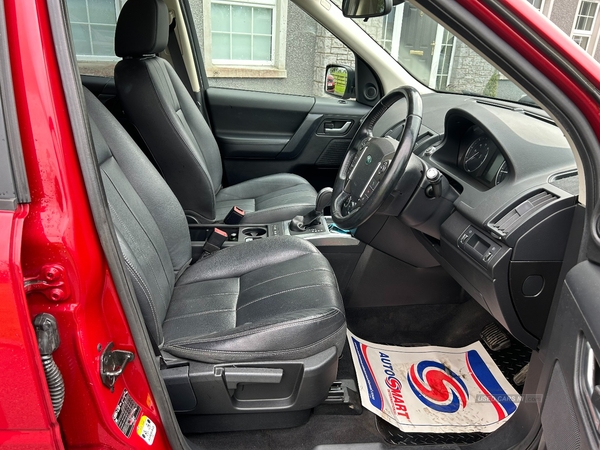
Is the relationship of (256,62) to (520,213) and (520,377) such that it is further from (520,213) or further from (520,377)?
(520,213)

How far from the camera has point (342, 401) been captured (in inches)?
57.7

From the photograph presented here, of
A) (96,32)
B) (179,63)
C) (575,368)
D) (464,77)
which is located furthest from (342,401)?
(96,32)

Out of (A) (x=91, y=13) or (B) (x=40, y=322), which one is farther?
(A) (x=91, y=13)

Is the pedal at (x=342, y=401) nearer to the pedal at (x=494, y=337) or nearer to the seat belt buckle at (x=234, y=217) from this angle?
the pedal at (x=494, y=337)

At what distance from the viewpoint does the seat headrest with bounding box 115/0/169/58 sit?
68.2 inches

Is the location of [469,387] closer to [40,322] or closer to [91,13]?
[40,322]

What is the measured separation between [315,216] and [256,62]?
3.25 meters

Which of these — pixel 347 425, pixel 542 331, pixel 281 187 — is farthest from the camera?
pixel 281 187

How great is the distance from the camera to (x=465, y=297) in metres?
1.81

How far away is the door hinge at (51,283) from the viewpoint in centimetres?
69

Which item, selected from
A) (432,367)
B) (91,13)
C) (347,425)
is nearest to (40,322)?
(347,425)

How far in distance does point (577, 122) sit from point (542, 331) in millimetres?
517

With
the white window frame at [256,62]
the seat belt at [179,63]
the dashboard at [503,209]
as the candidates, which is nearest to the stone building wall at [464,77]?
the dashboard at [503,209]

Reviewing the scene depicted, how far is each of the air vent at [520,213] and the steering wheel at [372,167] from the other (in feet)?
0.87
